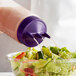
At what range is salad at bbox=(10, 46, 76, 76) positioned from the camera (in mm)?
722

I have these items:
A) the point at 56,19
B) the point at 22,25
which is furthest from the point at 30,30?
the point at 56,19

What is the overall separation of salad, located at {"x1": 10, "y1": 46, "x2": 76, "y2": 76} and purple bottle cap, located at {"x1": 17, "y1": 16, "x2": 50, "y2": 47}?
64mm

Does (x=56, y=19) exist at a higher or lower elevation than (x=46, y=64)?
higher

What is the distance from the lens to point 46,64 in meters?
0.73

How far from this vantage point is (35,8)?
1270 mm

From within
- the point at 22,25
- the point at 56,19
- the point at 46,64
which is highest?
the point at 56,19

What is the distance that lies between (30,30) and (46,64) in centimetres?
12

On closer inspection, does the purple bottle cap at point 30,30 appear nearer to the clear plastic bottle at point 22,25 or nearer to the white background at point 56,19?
the clear plastic bottle at point 22,25

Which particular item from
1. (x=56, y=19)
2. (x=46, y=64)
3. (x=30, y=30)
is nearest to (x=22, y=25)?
(x=30, y=30)

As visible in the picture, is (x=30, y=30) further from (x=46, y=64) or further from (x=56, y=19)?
(x=56, y=19)

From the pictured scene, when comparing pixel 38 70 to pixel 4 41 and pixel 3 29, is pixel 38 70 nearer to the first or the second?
pixel 3 29

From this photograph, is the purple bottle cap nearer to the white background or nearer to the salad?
the salad

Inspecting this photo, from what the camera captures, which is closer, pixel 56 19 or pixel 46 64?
pixel 46 64

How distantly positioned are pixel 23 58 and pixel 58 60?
0.12 m
